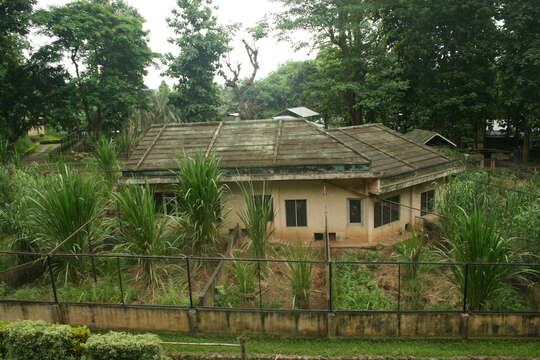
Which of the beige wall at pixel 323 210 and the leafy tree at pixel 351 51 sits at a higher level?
the leafy tree at pixel 351 51

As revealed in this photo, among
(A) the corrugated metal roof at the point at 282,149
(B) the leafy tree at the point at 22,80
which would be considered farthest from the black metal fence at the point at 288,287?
(B) the leafy tree at the point at 22,80

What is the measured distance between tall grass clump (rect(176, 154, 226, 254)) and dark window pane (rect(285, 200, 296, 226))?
2435mm

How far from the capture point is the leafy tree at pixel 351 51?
19.0 meters

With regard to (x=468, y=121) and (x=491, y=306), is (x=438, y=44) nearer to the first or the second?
(x=468, y=121)

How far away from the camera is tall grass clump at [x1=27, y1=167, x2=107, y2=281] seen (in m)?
6.96

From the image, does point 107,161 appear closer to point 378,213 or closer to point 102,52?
point 378,213

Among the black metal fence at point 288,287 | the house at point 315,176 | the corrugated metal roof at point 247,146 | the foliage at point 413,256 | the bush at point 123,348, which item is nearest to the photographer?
the bush at point 123,348

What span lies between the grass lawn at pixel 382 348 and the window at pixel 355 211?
4024mm

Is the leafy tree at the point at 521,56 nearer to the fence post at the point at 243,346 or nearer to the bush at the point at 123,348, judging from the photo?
the fence post at the point at 243,346

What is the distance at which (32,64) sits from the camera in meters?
20.3

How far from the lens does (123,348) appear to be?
4809 mm

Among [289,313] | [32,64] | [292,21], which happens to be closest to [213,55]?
[292,21]

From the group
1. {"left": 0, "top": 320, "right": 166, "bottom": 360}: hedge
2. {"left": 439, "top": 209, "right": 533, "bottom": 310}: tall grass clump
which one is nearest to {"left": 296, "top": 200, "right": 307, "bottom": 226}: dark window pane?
{"left": 439, "top": 209, "right": 533, "bottom": 310}: tall grass clump

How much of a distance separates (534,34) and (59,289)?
67.0 ft
